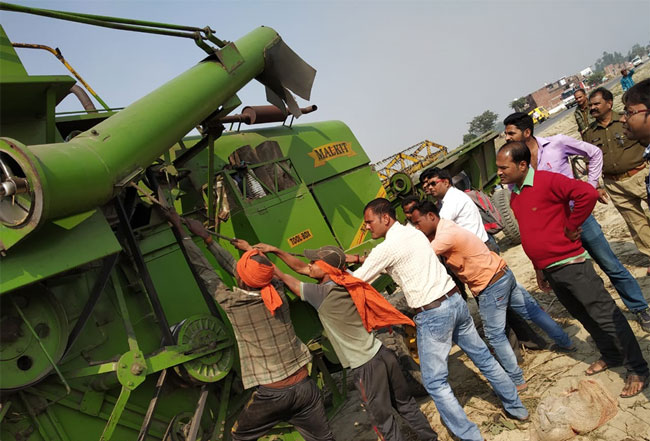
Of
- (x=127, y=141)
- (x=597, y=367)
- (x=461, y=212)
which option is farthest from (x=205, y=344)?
(x=597, y=367)

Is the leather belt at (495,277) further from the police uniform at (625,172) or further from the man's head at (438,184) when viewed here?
the police uniform at (625,172)

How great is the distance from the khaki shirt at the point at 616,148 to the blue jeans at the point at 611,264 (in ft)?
4.48

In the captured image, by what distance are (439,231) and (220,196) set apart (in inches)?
82.8

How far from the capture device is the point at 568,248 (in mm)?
3406

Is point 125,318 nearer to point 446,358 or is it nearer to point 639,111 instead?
point 446,358

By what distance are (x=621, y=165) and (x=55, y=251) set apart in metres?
5.63

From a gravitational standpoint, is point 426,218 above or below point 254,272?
below

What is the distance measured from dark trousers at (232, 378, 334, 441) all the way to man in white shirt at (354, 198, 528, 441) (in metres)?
0.89

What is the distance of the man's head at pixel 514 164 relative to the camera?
11.6 ft

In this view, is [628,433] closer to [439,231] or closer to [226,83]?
[439,231]

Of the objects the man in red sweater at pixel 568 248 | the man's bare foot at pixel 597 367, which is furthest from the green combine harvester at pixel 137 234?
the man in red sweater at pixel 568 248

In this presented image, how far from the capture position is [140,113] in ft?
10.4

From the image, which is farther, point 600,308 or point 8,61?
point 600,308

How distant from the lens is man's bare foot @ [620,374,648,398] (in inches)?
134
